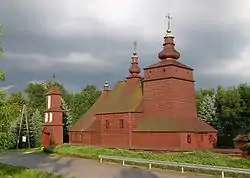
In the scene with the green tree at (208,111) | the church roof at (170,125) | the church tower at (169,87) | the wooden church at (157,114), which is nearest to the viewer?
the church roof at (170,125)

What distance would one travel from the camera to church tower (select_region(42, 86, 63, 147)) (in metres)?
53.7

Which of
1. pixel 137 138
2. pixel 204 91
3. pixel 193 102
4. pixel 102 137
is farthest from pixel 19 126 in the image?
pixel 204 91

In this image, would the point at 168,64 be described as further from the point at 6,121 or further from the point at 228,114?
the point at 6,121

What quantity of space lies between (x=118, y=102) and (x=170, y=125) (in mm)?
10550

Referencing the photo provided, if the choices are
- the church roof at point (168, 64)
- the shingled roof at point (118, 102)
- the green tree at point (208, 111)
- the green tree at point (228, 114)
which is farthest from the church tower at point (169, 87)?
the green tree at point (208, 111)

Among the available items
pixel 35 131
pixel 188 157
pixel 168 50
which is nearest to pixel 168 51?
pixel 168 50

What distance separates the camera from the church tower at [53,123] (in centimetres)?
5372

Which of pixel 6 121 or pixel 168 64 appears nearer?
pixel 6 121

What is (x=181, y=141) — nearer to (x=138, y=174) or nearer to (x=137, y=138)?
(x=137, y=138)

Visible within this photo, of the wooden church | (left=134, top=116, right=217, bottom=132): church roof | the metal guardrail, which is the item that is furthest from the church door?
the metal guardrail

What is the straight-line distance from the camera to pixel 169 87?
129 feet

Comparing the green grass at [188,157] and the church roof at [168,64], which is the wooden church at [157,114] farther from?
the green grass at [188,157]

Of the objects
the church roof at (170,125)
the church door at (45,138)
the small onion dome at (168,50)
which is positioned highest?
the small onion dome at (168,50)

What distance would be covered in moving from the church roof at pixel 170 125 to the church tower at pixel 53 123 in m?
17.5
